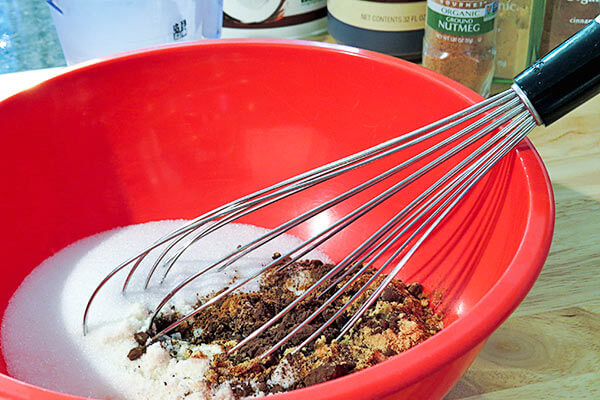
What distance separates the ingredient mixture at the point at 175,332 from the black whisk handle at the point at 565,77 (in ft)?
0.51

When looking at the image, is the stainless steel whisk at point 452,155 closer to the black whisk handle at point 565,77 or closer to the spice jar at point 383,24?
the black whisk handle at point 565,77

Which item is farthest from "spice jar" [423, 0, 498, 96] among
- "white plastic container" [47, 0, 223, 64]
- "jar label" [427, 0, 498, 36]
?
"white plastic container" [47, 0, 223, 64]

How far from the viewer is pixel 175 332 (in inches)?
18.0

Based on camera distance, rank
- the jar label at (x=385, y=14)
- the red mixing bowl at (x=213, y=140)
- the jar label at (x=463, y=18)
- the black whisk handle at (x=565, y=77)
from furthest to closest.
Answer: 1. the jar label at (x=385, y=14)
2. the jar label at (x=463, y=18)
3. the red mixing bowl at (x=213, y=140)
4. the black whisk handle at (x=565, y=77)

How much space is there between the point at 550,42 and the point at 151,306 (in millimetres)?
487

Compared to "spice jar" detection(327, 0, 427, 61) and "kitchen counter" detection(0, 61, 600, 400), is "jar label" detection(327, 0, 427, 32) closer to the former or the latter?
"spice jar" detection(327, 0, 427, 61)

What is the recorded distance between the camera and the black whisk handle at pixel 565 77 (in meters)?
0.38

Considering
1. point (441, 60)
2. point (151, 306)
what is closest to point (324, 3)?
point (441, 60)

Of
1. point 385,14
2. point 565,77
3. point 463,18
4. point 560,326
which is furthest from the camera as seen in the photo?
point 385,14

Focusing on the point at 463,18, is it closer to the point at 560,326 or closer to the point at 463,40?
the point at 463,40

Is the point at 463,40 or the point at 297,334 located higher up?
the point at 463,40

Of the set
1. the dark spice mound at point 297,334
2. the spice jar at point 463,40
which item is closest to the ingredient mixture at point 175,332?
the dark spice mound at point 297,334

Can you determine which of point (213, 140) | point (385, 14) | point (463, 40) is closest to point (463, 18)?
point (463, 40)

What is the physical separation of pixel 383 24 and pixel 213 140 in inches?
11.3
